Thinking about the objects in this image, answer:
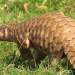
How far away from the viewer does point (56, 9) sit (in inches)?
239

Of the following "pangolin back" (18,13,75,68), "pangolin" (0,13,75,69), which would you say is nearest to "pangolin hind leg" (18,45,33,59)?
"pangolin" (0,13,75,69)

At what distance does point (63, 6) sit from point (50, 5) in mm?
291

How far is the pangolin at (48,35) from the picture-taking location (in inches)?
118

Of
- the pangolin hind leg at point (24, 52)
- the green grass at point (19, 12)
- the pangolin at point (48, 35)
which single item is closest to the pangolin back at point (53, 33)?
the pangolin at point (48, 35)

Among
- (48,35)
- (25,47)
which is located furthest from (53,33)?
(25,47)

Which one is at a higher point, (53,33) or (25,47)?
(53,33)

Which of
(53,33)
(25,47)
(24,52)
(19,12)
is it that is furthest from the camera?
(19,12)

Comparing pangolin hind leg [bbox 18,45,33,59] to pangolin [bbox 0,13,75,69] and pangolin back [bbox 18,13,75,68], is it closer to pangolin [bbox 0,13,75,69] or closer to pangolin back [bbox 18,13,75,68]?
pangolin [bbox 0,13,75,69]

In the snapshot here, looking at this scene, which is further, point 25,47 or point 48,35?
point 25,47

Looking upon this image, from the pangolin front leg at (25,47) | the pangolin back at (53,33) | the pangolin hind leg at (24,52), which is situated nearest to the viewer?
the pangolin back at (53,33)

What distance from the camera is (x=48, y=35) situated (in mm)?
3160

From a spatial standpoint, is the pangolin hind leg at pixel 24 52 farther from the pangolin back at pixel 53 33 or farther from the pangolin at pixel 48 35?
the pangolin back at pixel 53 33

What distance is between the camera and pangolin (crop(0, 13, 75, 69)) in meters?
3.00

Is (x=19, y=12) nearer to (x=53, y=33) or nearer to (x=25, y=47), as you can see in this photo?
(x=25, y=47)
